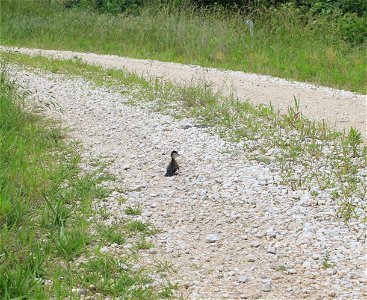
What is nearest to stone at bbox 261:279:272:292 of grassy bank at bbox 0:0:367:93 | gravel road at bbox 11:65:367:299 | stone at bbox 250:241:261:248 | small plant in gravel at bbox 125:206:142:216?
gravel road at bbox 11:65:367:299

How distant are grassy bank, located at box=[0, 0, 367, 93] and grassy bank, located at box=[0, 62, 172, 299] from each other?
24.8 feet

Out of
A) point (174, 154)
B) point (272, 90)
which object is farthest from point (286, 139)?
point (272, 90)

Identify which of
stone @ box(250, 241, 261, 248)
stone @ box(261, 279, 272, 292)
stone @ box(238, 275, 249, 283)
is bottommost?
stone @ box(250, 241, 261, 248)

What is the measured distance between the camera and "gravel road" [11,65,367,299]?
17.1ft

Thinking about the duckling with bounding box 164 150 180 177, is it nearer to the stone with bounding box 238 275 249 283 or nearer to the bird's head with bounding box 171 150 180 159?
the bird's head with bounding box 171 150 180 159

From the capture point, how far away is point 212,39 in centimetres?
1791

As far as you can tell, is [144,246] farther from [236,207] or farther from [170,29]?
[170,29]

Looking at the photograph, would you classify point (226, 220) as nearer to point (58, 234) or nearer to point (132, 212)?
point (132, 212)

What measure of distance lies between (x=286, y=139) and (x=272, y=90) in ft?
14.3

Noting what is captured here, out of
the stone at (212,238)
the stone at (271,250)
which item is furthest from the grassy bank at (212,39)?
the stone at (271,250)

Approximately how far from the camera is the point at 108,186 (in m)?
7.51

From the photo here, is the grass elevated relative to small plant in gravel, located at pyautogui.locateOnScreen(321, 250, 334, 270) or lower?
lower

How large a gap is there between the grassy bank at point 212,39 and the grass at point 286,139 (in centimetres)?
373

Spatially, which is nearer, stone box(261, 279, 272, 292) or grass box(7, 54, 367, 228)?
stone box(261, 279, 272, 292)
